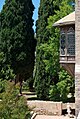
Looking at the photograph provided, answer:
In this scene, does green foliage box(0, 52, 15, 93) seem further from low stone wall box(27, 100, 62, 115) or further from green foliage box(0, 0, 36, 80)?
low stone wall box(27, 100, 62, 115)

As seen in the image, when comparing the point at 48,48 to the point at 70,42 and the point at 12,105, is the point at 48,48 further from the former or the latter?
the point at 12,105

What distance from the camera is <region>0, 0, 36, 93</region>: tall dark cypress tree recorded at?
31.5 metres

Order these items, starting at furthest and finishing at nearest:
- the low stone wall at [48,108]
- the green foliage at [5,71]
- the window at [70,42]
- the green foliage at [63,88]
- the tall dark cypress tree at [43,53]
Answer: the tall dark cypress tree at [43,53]
the green foliage at [5,71]
the green foliage at [63,88]
the low stone wall at [48,108]
the window at [70,42]

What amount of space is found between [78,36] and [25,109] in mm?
4669

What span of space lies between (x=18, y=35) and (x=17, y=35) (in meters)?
0.10

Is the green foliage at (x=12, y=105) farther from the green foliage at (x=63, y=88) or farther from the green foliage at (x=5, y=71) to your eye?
the green foliage at (x=5, y=71)

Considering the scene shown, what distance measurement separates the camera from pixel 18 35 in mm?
31797

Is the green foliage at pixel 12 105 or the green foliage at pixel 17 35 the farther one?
the green foliage at pixel 17 35

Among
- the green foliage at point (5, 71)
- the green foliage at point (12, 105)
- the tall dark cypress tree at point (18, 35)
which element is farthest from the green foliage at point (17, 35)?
the green foliage at point (12, 105)

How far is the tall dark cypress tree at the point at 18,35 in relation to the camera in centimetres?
3147

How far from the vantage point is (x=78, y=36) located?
1645cm

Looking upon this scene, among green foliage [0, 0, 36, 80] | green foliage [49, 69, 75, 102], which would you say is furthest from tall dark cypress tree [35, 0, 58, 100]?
green foliage [49, 69, 75, 102]

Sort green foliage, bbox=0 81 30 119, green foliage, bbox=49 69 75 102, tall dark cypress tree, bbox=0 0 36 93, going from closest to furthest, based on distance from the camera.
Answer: green foliage, bbox=0 81 30 119, green foliage, bbox=49 69 75 102, tall dark cypress tree, bbox=0 0 36 93

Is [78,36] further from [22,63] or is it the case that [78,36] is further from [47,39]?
[22,63]
